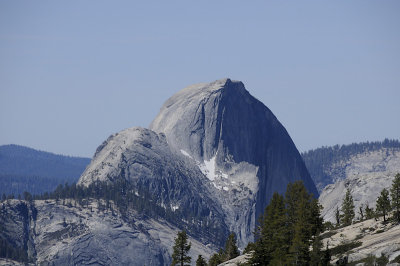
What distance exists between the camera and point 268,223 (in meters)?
132

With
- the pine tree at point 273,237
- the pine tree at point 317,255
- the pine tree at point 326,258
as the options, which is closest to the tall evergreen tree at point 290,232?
the pine tree at point 273,237

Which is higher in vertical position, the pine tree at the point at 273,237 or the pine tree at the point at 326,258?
the pine tree at the point at 273,237

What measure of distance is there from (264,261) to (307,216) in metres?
12.7

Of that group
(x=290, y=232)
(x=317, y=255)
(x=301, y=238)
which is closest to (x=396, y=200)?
(x=290, y=232)

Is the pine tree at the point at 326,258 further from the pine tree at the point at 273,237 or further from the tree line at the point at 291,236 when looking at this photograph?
the pine tree at the point at 273,237

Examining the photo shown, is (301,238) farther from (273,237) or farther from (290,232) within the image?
(290,232)

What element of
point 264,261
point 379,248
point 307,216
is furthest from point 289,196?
point 379,248

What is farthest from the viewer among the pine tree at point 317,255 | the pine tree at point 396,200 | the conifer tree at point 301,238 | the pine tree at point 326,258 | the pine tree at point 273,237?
the pine tree at point 396,200

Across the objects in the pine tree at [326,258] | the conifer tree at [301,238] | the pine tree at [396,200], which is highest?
the pine tree at [396,200]

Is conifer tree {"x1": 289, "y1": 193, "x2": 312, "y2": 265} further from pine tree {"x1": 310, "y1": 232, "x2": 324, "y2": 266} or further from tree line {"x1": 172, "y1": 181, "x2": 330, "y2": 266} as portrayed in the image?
pine tree {"x1": 310, "y1": 232, "x2": 324, "y2": 266}

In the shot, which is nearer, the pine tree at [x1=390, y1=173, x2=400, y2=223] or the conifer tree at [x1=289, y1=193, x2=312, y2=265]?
the conifer tree at [x1=289, y1=193, x2=312, y2=265]

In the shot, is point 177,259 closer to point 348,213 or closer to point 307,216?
point 307,216

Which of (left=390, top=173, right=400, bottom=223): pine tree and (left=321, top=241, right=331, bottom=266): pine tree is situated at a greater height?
(left=390, top=173, right=400, bottom=223): pine tree

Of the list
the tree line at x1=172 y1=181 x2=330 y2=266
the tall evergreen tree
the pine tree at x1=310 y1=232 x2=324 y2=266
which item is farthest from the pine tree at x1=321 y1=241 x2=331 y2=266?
the tall evergreen tree
